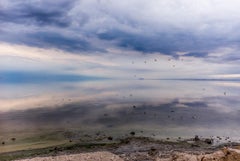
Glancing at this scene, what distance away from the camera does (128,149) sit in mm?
19703

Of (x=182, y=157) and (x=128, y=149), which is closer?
(x=182, y=157)

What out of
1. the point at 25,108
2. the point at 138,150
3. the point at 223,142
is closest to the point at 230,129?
the point at 223,142

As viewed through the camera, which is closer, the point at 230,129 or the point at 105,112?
the point at 230,129

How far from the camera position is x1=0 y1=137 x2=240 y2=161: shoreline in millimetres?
17534

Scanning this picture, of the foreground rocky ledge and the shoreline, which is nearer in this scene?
the foreground rocky ledge

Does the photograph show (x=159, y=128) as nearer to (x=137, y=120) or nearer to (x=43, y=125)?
(x=137, y=120)

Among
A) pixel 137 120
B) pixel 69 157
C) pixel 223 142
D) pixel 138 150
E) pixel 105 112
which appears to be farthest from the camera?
pixel 105 112

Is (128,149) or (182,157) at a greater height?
(182,157)

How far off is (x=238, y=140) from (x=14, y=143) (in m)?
20.1

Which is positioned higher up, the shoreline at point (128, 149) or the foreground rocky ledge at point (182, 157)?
the foreground rocky ledge at point (182, 157)

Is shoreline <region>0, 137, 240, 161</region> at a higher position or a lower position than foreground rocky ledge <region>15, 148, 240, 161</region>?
lower

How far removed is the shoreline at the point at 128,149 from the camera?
57.5 ft

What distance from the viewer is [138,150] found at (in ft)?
63.2

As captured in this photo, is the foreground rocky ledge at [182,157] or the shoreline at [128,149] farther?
the shoreline at [128,149]
